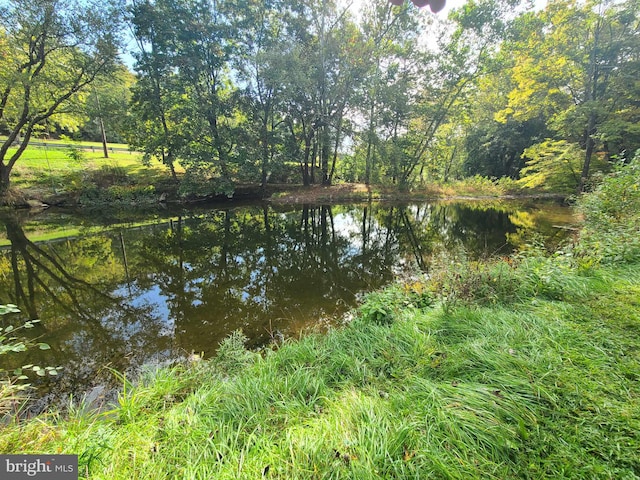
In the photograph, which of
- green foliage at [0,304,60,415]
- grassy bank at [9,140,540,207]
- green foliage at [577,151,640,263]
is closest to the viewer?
green foliage at [0,304,60,415]

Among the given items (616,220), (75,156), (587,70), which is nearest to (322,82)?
(587,70)

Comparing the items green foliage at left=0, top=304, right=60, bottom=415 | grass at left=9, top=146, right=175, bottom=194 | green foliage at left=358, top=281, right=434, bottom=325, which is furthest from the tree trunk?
green foliage at left=358, top=281, right=434, bottom=325

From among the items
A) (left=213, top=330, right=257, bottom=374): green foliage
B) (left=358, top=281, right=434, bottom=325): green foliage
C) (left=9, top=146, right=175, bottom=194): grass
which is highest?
(left=9, top=146, right=175, bottom=194): grass

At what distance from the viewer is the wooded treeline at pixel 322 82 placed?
1312 cm

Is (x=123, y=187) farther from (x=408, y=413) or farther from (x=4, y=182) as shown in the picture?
(x=408, y=413)

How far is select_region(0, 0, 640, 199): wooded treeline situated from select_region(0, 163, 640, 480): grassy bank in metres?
16.5

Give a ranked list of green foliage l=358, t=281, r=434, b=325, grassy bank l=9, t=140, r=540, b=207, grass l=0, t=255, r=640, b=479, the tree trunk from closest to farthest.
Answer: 1. grass l=0, t=255, r=640, b=479
2. green foliage l=358, t=281, r=434, b=325
3. the tree trunk
4. grassy bank l=9, t=140, r=540, b=207

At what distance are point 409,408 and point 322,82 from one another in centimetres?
2110

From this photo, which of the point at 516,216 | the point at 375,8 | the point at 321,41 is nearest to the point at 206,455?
the point at 516,216

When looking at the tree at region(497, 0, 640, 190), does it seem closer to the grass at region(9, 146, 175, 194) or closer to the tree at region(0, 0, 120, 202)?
the tree at region(0, 0, 120, 202)

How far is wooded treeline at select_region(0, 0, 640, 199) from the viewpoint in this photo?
1312cm

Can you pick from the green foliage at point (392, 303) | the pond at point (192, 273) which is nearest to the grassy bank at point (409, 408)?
the green foliage at point (392, 303)

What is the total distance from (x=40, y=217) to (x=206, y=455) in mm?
17871

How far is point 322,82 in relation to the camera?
1873 cm
